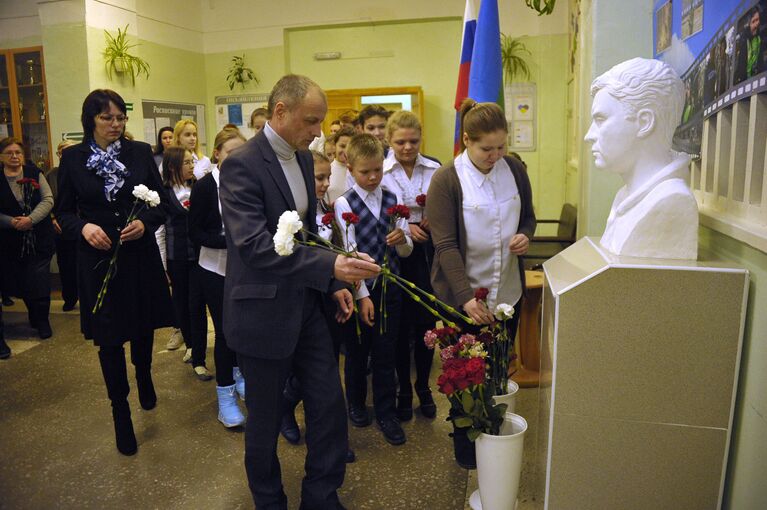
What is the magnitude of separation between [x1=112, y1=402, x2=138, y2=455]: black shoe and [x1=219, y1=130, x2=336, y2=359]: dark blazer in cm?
109

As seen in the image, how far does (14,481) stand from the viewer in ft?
8.29

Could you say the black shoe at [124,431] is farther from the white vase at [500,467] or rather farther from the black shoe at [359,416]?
the white vase at [500,467]

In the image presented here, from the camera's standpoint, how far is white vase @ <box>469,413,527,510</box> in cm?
198

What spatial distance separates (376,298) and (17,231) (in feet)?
10.8

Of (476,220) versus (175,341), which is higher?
(476,220)

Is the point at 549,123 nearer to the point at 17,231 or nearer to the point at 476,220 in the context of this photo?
the point at 476,220

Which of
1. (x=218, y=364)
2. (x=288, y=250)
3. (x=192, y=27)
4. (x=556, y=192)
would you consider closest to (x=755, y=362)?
(x=288, y=250)

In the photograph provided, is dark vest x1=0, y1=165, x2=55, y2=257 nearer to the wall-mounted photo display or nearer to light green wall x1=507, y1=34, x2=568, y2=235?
the wall-mounted photo display

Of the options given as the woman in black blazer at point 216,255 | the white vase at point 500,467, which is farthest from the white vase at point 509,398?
the woman in black blazer at point 216,255

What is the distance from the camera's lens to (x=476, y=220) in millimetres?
2332

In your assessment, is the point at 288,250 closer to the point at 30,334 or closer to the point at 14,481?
the point at 14,481

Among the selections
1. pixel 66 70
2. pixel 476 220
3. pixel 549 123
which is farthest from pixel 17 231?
pixel 549 123

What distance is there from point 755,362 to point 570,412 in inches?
18.1

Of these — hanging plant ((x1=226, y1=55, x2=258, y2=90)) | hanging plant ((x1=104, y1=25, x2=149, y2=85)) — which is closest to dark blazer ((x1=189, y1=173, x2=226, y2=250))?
hanging plant ((x1=104, y1=25, x2=149, y2=85))
